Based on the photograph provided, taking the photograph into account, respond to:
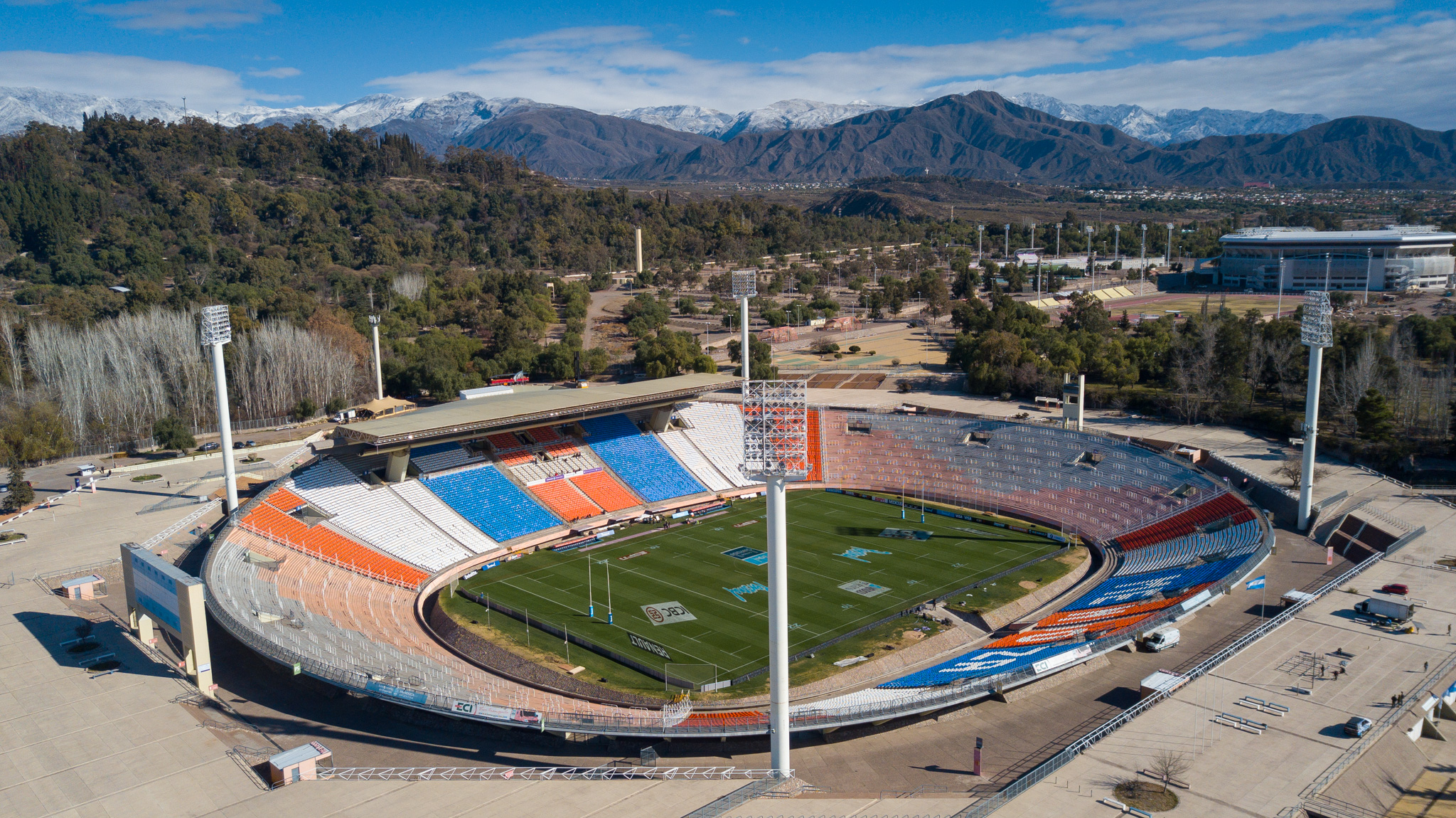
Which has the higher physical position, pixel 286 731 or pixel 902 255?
pixel 902 255

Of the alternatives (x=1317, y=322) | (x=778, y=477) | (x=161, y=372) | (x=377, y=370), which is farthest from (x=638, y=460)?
(x=161, y=372)

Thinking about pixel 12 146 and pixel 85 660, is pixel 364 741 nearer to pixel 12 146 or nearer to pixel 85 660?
pixel 85 660

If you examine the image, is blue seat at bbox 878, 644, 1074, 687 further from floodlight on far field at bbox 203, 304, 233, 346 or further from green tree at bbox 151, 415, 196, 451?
green tree at bbox 151, 415, 196, 451

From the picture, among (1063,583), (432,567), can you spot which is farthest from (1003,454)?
(432,567)

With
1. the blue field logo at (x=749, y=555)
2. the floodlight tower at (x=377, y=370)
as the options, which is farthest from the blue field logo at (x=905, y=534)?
the floodlight tower at (x=377, y=370)

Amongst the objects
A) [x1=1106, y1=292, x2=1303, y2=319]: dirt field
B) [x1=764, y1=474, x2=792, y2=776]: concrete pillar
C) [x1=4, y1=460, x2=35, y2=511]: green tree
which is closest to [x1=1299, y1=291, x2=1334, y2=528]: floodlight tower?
[x1=764, y1=474, x2=792, y2=776]: concrete pillar

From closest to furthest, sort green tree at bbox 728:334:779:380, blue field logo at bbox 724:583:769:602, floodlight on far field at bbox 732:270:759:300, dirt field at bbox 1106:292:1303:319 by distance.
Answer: blue field logo at bbox 724:583:769:602 → floodlight on far field at bbox 732:270:759:300 → green tree at bbox 728:334:779:380 → dirt field at bbox 1106:292:1303:319
